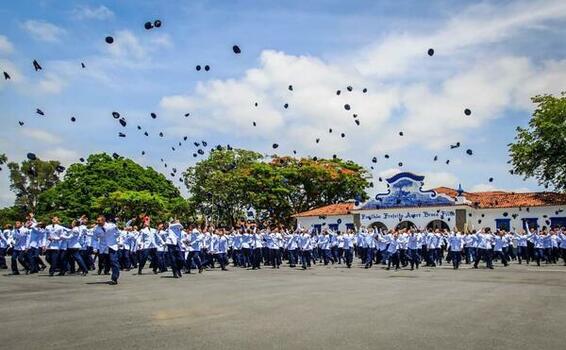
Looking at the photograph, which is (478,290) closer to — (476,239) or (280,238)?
(476,239)

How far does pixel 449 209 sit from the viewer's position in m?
46.4

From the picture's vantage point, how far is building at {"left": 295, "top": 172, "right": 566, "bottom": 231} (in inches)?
1726

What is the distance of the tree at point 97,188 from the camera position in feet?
180

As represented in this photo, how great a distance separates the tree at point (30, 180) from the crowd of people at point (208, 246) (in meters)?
47.7

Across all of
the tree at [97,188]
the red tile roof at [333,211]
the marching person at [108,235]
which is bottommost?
the marching person at [108,235]

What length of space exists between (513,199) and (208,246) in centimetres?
3108

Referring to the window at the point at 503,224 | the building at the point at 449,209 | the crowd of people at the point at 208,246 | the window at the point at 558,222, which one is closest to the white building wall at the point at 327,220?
the building at the point at 449,209

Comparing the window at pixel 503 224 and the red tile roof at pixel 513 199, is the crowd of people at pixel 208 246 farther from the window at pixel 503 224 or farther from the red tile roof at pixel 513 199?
the red tile roof at pixel 513 199

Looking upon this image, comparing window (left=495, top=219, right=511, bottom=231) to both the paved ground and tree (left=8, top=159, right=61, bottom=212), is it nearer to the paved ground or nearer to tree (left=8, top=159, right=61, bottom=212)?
the paved ground

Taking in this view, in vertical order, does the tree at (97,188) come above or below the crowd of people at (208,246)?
above

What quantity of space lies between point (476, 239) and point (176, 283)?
49.9 ft

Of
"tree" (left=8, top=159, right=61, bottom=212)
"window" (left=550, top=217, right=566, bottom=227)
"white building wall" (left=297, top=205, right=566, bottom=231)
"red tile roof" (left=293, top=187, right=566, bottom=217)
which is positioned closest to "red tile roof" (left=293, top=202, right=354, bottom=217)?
"red tile roof" (left=293, top=187, right=566, bottom=217)

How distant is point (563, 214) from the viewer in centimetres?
4266

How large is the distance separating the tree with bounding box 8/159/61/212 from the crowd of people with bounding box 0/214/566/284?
47.7 metres
